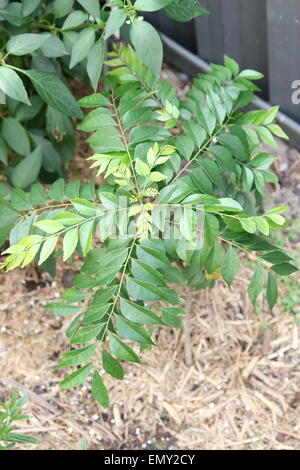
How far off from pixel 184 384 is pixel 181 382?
1cm

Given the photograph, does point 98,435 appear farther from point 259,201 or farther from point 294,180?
point 294,180

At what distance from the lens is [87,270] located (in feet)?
5.20

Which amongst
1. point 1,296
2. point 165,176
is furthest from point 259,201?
point 1,296

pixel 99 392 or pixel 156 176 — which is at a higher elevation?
pixel 156 176

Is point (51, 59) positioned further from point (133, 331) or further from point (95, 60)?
point (133, 331)

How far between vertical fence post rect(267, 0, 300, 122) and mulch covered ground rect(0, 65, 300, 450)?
0.58 meters

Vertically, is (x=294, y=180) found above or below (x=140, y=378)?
above

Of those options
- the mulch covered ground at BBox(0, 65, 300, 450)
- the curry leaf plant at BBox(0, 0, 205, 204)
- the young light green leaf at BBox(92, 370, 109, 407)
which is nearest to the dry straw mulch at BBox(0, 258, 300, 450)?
the mulch covered ground at BBox(0, 65, 300, 450)

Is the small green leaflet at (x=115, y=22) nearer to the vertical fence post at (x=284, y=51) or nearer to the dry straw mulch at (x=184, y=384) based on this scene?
the vertical fence post at (x=284, y=51)

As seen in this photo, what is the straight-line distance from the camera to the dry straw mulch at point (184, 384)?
6.61 ft

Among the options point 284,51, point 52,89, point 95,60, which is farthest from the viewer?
point 284,51

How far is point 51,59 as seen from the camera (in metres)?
1.92

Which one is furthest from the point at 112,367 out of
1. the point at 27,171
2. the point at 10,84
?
the point at 27,171

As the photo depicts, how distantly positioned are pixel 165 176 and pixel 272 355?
1036 mm
